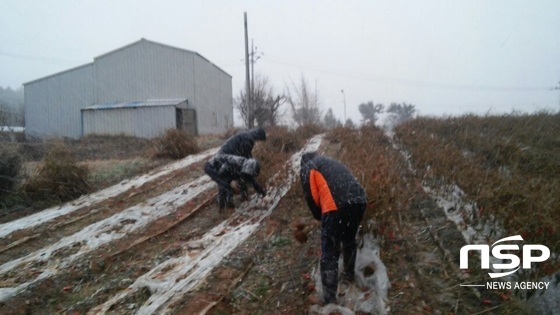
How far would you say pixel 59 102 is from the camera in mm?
19406

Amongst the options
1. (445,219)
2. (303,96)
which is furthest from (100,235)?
(303,96)

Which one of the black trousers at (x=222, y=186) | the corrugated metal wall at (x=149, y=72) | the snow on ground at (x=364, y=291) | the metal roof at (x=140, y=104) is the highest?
the corrugated metal wall at (x=149, y=72)

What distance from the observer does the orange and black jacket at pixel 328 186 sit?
285 centimetres

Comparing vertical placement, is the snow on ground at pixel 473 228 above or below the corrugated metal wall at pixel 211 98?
below

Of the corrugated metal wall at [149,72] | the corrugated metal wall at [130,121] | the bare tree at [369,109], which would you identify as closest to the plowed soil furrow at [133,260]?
the corrugated metal wall at [130,121]

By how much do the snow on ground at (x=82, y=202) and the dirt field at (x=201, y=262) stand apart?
5cm

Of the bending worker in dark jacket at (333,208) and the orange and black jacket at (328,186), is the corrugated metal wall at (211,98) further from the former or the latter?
the bending worker in dark jacket at (333,208)

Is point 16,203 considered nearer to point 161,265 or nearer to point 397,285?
point 161,265

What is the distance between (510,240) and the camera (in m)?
3.11

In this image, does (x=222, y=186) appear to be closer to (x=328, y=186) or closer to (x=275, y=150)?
(x=328, y=186)

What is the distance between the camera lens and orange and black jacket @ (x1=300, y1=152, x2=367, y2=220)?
2.85m

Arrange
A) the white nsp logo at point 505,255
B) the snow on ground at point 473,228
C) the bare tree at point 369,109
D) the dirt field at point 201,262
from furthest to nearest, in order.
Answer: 1. the bare tree at point 369,109
2. the dirt field at point 201,262
3. the white nsp logo at point 505,255
4. the snow on ground at point 473,228

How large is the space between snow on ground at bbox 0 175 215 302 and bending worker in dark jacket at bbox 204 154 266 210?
104 centimetres

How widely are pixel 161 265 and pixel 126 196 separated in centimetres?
332
